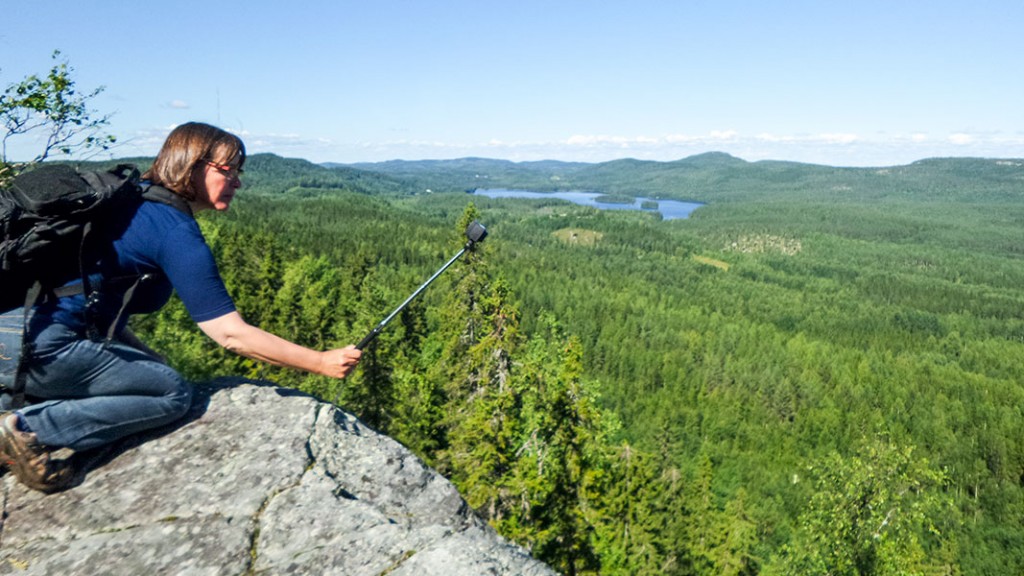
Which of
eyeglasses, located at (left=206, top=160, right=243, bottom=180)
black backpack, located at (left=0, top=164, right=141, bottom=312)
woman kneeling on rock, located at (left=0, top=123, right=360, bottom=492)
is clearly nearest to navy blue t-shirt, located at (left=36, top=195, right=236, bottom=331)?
woman kneeling on rock, located at (left=0, top=123, right=360, bottom=492)

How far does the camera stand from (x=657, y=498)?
25.6 metres

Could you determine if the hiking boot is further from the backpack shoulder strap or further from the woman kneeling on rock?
the backpack shoulder strap

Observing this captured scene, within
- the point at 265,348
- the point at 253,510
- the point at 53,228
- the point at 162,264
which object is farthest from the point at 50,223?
the point at 253,510

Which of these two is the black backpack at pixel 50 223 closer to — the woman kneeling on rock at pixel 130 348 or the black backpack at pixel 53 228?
the black backpack at pixel 53 228

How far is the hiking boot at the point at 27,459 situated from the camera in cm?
380

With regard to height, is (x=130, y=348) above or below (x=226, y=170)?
below

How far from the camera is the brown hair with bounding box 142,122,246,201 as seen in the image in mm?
4230

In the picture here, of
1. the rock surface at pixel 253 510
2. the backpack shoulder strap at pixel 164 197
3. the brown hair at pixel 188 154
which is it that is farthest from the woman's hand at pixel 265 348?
the brown hair at pixel 188 154

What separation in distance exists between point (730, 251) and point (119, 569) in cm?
20621

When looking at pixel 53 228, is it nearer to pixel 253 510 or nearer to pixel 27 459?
pixel 27 459

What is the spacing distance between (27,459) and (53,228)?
4.98 ft

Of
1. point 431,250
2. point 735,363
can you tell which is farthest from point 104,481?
point 431,250

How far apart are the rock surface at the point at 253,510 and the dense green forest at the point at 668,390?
16.2 feet

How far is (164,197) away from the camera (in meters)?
4.20
